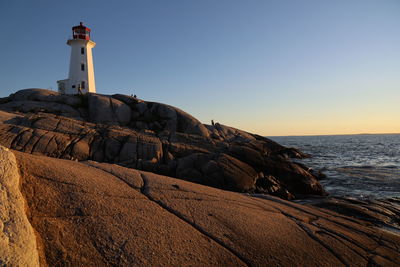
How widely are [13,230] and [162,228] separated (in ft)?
8.45

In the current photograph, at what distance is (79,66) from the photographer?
41875 mm

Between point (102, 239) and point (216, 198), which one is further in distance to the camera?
point (216, 198)

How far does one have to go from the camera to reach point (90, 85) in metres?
42.2

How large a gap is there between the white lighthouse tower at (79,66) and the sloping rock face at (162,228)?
39.6m

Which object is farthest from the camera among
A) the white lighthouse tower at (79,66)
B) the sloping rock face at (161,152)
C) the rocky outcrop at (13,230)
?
the white lighthouse tower at (79,66)

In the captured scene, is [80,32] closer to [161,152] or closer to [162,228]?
[161,152]

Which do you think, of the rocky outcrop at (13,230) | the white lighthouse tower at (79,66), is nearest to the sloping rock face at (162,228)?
the rocky outcrop at (13,230)

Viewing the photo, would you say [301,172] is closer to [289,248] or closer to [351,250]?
[351,250]

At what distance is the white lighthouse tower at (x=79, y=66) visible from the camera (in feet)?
136

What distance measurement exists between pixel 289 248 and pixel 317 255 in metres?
0.72

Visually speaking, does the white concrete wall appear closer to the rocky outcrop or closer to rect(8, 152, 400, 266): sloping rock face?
rect(8, 152, 400, 266): sloping rock face

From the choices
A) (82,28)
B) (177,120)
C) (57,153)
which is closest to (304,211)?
(57,153)

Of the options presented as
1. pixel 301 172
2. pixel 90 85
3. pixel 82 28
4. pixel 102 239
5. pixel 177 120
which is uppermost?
pixel 82 28

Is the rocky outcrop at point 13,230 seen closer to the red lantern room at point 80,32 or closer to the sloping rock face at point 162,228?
the sloping rock face at point 162,228
